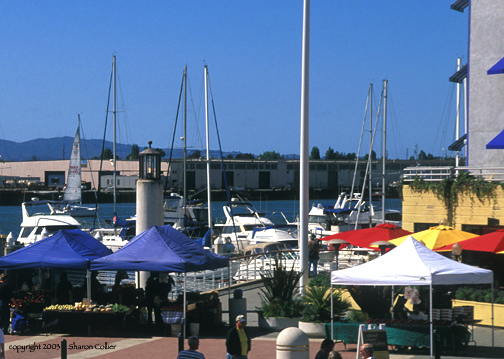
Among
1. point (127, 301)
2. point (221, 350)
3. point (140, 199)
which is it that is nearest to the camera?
point (221, 350)

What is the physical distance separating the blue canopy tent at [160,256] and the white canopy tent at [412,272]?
4.35 meters

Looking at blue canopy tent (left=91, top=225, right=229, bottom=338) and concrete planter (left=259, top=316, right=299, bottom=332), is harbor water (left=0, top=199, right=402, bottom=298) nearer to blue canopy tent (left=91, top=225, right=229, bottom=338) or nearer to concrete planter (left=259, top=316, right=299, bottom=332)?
blue canopy tent (left=91, top=225, right=229, bottom=338)

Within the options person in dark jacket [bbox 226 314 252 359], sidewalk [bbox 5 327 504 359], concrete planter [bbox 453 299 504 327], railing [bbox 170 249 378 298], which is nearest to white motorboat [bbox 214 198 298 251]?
railing [bbox 170 249 378 298]

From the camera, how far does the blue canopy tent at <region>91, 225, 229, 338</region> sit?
1923 cm

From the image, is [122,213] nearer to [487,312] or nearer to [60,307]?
[60,307]

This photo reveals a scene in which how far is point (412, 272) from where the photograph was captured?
1606 cm

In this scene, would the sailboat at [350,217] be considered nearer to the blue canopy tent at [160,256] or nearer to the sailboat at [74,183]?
the sailboat at [74,183]

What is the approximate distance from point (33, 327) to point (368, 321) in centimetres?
937

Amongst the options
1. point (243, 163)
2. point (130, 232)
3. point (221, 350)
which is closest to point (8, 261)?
point (221, 350)

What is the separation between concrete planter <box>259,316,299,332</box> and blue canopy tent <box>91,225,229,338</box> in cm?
198

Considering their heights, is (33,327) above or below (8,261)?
below

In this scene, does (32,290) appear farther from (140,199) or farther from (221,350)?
(221,350)

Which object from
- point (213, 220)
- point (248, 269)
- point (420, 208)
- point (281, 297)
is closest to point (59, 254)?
point (281, 297)

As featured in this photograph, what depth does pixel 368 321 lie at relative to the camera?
682 inches
